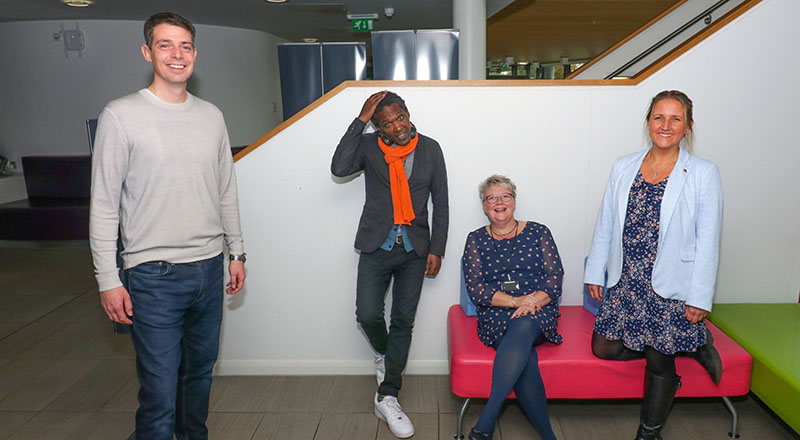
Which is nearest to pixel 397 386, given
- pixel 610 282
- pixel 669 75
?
pixel 610 282

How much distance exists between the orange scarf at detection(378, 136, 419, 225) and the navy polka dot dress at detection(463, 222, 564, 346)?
0.37 metres

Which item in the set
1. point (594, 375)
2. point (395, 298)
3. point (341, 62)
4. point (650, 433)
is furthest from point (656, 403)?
point (341, 62)

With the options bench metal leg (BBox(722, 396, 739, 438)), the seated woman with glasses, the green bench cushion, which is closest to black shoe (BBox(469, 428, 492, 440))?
the seated woman with glasses

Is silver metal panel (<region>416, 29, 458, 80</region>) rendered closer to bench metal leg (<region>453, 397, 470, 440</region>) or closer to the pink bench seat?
the pink bench seat

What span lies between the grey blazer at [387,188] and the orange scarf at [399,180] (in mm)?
42

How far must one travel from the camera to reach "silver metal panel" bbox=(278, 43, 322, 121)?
5297mm

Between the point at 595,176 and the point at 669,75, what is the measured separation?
610 mm

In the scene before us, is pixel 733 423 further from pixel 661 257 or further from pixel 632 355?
pixel 661 257

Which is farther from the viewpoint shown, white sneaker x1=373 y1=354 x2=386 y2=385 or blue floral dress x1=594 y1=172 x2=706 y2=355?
white sneaker x1=373 y1=354 x2=386 y2=385

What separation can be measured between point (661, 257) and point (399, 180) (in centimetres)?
113

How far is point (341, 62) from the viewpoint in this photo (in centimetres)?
532

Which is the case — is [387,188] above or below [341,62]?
below

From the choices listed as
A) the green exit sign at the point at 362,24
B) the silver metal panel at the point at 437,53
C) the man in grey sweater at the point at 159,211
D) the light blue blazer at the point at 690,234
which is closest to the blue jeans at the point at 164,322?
the man in grey sweater at the point at 159,211

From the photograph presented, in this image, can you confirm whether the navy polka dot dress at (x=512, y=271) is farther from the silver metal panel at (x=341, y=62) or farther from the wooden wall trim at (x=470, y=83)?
the silver metal panel at (x=341, y=62)
